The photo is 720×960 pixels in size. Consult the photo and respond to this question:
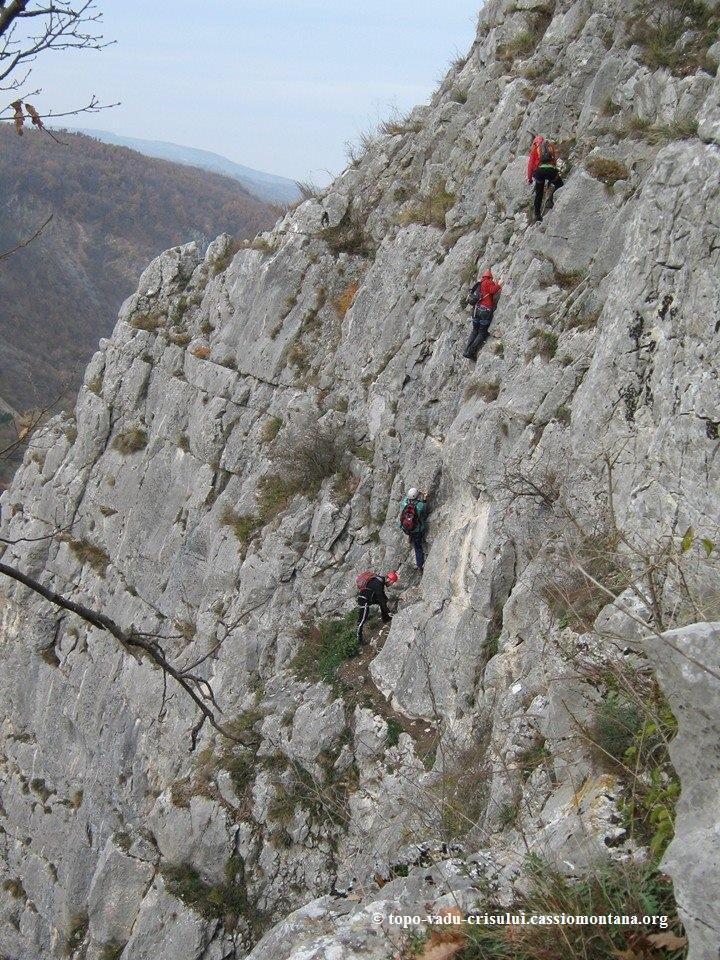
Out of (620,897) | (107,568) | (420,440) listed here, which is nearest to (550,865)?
(620,897)

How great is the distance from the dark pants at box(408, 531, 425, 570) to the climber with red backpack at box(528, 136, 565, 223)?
5558mm

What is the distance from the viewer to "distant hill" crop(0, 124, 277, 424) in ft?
328

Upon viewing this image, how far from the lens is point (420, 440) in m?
13.0

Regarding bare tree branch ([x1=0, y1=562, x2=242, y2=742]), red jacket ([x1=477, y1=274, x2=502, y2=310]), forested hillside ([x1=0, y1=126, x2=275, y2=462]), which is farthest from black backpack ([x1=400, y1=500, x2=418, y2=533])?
forested hillside ([x1=0, y1=126, x2=275, y2=462])

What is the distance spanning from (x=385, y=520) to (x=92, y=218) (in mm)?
124524

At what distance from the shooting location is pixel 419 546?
11.8m

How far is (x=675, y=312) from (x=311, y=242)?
1272cm

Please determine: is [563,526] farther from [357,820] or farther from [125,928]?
[125,928]

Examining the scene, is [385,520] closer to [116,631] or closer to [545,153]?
[545,153]

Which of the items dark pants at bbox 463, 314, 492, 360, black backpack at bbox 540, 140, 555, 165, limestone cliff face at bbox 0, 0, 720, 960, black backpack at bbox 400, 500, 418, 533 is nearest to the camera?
limestone cliff face at bbox 0, 0, 720, 960

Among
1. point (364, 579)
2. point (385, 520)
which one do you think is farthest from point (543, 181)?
point (364, 579)

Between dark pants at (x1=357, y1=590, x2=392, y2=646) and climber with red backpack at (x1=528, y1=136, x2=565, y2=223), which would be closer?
climber with red backpack at (x1=528, y1=136, x2=565, y2=223)

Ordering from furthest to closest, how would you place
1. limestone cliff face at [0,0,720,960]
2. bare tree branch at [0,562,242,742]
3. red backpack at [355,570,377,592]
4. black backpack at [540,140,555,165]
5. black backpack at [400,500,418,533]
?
black backpack at [400,500,418,533] < red backpack at [355,570,377,592] < black backpack at [540,140,555,165] < limestone cliff face at [0,0,720,960] < bare tree branch at [0,562,242,742]

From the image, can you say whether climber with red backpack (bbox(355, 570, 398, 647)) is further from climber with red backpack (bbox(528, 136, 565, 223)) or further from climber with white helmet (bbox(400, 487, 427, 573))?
climber with red backpack (bbox(528, 136, 565, 223))
